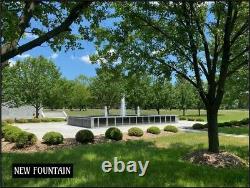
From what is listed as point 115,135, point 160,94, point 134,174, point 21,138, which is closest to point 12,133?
point 21,138

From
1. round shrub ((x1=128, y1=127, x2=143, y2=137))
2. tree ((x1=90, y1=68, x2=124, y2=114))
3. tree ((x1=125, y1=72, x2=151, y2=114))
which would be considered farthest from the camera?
round shrub ((x1=128, y1=127, x2=143, y2=137))

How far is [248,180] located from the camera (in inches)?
305

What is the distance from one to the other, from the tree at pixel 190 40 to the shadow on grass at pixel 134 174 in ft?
8.11

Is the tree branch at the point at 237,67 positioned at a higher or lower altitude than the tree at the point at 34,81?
higher

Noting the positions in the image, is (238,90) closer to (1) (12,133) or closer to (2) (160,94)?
(2) (160,94)

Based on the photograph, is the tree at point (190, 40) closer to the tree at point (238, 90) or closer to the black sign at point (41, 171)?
the tree at point (238, 90)

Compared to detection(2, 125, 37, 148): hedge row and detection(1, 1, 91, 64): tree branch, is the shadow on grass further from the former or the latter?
detection(1, 1, 91, 64): tree branch

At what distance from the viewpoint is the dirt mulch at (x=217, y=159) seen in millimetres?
9344

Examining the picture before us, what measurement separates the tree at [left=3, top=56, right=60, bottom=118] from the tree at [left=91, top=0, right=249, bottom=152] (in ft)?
10.5

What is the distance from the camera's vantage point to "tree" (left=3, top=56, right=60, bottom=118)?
7.91 metres

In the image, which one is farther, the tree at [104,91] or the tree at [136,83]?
the tree at [136,83]

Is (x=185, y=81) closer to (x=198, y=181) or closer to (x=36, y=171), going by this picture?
(x=198, y=181)

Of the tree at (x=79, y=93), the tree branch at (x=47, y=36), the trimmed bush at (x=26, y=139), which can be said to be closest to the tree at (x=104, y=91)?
the tree at (x=79, y=93)

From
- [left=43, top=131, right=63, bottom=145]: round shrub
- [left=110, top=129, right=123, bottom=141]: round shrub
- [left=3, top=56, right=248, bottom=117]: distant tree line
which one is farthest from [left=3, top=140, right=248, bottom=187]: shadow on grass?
[left=110, top=129, right=123, bottom=141]: round shrub
